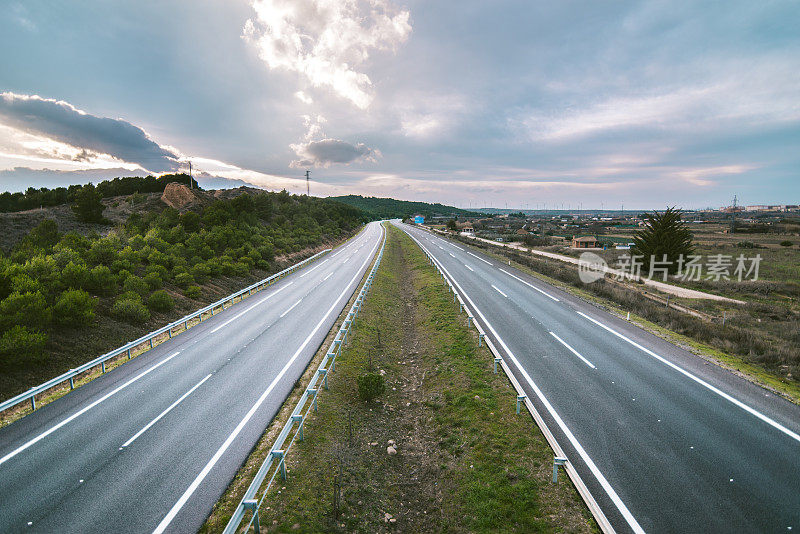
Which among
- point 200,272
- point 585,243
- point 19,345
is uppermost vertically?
point 585,243

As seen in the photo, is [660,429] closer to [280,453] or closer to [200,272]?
[280,453]

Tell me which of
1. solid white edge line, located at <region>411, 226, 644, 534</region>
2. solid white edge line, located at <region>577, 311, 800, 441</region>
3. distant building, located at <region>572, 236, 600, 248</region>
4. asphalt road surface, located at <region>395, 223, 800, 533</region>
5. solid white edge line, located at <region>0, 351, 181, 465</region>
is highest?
distant building, located at <region>572, 236, 600, 248</region>

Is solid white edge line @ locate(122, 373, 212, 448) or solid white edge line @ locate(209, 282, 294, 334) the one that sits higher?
solid white edge line @ locate(209, 282, 294, 334)

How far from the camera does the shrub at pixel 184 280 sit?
2434cm

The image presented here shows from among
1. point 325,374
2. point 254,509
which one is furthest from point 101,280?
point 254,509

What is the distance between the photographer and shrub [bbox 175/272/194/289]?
79.9 feet

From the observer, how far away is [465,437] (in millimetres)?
9117

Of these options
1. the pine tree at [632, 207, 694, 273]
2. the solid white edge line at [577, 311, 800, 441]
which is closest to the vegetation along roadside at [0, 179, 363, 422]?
the solid white edge line at [577, 311, 800, 441]

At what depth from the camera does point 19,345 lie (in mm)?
12211

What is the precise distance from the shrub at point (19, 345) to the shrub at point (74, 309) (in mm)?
2107

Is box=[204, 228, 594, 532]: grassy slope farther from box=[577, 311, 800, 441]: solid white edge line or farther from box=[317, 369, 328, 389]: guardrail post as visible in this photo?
box=[577, 311, 800, 441]: solid white edge line

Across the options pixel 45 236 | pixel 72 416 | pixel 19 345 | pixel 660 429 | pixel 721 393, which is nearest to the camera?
pixel 660 429

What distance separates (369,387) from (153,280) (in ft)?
60.9

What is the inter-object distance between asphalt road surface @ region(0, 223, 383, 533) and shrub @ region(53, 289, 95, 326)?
2.45 metres
